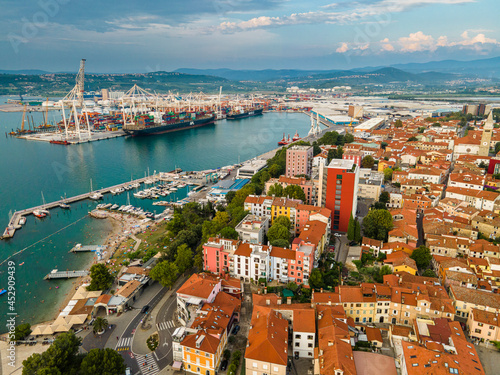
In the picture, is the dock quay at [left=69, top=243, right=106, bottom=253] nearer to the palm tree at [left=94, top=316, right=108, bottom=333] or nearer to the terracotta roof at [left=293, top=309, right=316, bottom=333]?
the palm tree at [left=94, top=316, right=108, bottom=333]

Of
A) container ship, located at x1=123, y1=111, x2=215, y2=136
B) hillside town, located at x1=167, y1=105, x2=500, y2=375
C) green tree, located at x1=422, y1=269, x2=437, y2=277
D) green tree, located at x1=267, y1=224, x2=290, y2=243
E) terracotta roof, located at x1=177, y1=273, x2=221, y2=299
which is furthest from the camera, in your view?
container ship, located at x1=123, y1=111, x2=215, y2=136

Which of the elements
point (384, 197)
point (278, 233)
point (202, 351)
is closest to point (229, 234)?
point (278, 233)

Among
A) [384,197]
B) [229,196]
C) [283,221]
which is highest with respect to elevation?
[283,221]

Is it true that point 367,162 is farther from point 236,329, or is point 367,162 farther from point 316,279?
point 236,329

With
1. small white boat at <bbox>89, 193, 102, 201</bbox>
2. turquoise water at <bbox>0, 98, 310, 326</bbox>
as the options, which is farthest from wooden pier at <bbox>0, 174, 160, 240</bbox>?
turquoise water at <bbox>0, 98, 310, 326</bbox>

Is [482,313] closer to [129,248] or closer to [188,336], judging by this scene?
[188,336]

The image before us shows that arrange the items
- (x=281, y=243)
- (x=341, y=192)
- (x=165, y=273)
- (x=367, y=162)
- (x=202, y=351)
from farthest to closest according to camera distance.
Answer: (x=367, y=162) < (x=341, y=192) < (x=281, y=243) < (x=165, y=273) < (x=202, y=351)
